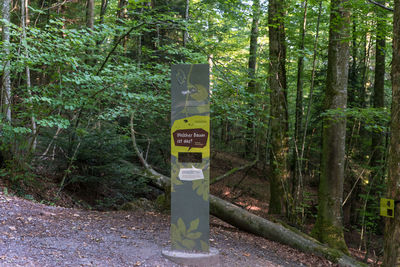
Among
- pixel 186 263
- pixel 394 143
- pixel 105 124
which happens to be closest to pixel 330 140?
pixel 394 143

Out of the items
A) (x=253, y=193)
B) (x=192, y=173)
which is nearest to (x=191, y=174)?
(x=192, y=173)

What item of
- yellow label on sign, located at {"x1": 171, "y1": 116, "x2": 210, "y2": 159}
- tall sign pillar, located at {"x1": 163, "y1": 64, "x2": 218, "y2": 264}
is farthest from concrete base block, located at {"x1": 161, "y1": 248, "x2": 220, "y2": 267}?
yellow label on sign, located at {"x1": 171, "y1": 116, "x2": 210, "y2": 159}

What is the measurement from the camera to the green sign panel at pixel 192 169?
166 inches

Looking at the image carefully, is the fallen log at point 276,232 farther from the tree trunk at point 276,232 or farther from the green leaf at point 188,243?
the green leaf at point 188,243

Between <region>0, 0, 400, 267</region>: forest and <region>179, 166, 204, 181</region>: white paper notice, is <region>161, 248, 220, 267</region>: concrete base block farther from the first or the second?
<region>0, 0, 400, 267</region>: forest

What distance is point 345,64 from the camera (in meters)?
7.27

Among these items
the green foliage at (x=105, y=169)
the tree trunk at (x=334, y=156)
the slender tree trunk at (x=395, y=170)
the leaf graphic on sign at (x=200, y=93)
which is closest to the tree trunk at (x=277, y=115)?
the tree trunk at (x=334, y=156)

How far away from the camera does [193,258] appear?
413 cm

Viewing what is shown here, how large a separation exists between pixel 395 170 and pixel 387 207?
21.0 inches

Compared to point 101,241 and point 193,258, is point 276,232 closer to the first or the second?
point 193,258

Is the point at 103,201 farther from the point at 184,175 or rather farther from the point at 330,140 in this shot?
the point at 330,140

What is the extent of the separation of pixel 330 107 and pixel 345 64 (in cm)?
116

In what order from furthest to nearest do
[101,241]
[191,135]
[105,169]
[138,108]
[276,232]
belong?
[138,108] < [105,169] < [276,232] < [101,241] < [191,135]

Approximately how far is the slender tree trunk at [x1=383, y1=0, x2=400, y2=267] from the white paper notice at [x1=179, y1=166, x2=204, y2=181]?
2719mm
